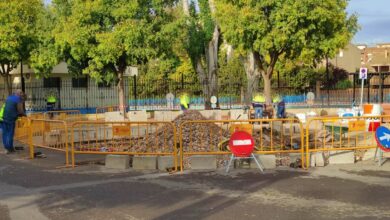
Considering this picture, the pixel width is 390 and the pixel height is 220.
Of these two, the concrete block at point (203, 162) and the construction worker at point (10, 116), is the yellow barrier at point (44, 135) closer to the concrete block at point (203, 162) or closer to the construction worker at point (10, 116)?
the construction worker at point (10, 116)

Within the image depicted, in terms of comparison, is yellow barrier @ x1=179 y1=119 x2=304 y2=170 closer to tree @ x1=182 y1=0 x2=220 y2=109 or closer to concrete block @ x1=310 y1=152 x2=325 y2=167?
concrete block @ x1=310 y1=152 x2=325 y2=167

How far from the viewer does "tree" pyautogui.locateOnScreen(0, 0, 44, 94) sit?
26.9 metres

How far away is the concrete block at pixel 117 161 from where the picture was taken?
1141 centimetres

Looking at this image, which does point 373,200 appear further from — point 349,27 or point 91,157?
point 349,27

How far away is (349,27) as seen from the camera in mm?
28281

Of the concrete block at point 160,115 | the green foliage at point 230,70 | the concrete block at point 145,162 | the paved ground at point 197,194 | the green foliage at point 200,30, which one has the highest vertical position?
the green foliage at point 200,30

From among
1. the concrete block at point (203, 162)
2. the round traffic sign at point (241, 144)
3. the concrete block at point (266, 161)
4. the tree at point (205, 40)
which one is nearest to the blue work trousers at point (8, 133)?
the concrete block at point (203, 162)

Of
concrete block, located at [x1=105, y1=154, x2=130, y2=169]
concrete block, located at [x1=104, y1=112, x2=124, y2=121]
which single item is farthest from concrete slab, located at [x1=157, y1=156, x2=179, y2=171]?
concrete block, located at [x1=104, y1=112, x2=124, y2=121]

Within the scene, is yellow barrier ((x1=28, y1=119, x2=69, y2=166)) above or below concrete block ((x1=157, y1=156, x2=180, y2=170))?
above

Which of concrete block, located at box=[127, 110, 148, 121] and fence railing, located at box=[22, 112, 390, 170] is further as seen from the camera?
concrete block, located at box=[127, 110, 148, 121]

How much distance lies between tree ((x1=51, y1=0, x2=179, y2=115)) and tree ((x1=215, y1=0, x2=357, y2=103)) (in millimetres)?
3760

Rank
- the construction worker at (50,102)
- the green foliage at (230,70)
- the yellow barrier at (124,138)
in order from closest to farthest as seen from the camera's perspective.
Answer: the yellow barrier at (124,138) < the construction worker at (50,102) < the green foliage at (230,70)

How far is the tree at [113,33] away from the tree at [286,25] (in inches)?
148

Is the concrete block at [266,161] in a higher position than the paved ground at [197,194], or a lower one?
higher
